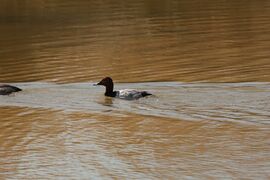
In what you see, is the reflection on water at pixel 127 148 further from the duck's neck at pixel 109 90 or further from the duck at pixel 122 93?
the duck's neck at pixel 109 90

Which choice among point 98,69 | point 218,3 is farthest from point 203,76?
point 218,3

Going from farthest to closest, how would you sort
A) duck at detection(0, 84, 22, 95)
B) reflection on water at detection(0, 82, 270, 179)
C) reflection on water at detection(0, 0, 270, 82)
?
reflection on water at detection(0, 0, 270, 82) → duck at detection(0, 84, 22, 95) → reflection on water at detection(0, 82, 270, 179)

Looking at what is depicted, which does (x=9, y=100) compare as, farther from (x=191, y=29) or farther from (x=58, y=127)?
(x=191, y=29)

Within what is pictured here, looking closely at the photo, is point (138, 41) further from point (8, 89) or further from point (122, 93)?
point (122, 93)

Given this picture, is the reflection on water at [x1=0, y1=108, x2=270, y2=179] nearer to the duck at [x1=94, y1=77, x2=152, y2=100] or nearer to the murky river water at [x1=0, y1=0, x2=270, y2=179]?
the murky river water at [x1=0, y1=0, x2=270, y2=179]

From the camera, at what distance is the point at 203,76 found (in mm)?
19500

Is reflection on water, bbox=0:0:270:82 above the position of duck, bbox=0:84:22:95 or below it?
above

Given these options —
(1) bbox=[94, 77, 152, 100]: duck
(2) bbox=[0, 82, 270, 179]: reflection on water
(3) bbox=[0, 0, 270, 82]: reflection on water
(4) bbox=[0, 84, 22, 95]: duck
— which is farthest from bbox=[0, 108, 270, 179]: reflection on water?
(3) bbox=[0, 0, 270, 82]: reflection on water

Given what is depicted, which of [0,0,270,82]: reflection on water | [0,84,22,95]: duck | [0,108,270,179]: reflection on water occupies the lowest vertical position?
[0,108,270,179]: reflection on water

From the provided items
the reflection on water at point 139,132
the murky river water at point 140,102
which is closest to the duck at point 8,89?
the reflection on water at point 139,132

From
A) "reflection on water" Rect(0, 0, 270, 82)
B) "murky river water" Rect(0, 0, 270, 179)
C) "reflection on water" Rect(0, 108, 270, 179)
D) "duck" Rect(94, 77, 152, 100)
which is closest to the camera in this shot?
"reflection on water" Rect(0, 108, 270, 179)

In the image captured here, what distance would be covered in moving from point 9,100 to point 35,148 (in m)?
4.10

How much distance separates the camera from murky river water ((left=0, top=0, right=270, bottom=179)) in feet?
41.8

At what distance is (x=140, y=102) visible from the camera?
16.6 m
